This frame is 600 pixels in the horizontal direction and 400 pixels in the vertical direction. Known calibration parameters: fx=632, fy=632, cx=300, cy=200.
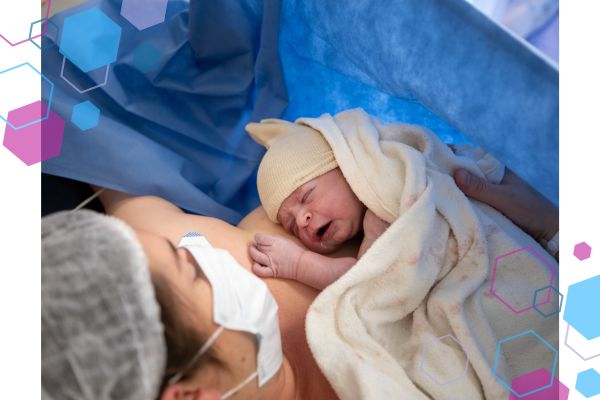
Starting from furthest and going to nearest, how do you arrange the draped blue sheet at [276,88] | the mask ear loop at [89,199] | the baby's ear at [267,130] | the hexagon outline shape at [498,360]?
the baby's ear at [267,130] → the mask ear loop at [89,199] → the hexagon outline shape at [498,360] → the draped blue sheet at [276,88]

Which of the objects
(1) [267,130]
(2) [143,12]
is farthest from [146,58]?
(1) [267,130]

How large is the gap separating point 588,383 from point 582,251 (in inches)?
5.3

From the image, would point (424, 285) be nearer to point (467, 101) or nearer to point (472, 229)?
point (472, 229)

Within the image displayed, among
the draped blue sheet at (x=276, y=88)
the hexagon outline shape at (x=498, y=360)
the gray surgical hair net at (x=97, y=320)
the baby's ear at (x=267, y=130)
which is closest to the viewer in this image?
the gray surgical hair net at (x=97, y=320)

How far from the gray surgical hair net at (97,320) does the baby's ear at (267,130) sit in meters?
0.50

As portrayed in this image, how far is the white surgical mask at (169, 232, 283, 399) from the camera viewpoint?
520 millimetres

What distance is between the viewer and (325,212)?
83cm

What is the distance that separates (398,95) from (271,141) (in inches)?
7.6

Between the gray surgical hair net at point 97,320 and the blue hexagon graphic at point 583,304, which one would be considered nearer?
the gray surgical hair net at point 97,320

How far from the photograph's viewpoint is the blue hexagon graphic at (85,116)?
2.74 ft

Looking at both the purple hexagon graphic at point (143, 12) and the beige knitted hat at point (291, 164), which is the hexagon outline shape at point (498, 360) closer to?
the beige knitted hat at point (291, 164)

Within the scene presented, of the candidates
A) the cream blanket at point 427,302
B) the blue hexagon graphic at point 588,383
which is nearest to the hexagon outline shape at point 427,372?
the cream blanket at point 427,302

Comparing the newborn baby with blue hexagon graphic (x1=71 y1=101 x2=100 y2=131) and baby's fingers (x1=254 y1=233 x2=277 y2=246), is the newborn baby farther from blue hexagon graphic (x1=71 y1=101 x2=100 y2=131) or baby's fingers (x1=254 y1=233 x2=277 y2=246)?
blue hexagon graphic (x1=71 y1=101 x2=100 y2=131)

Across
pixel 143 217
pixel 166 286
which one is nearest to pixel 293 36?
pixel 143 217
